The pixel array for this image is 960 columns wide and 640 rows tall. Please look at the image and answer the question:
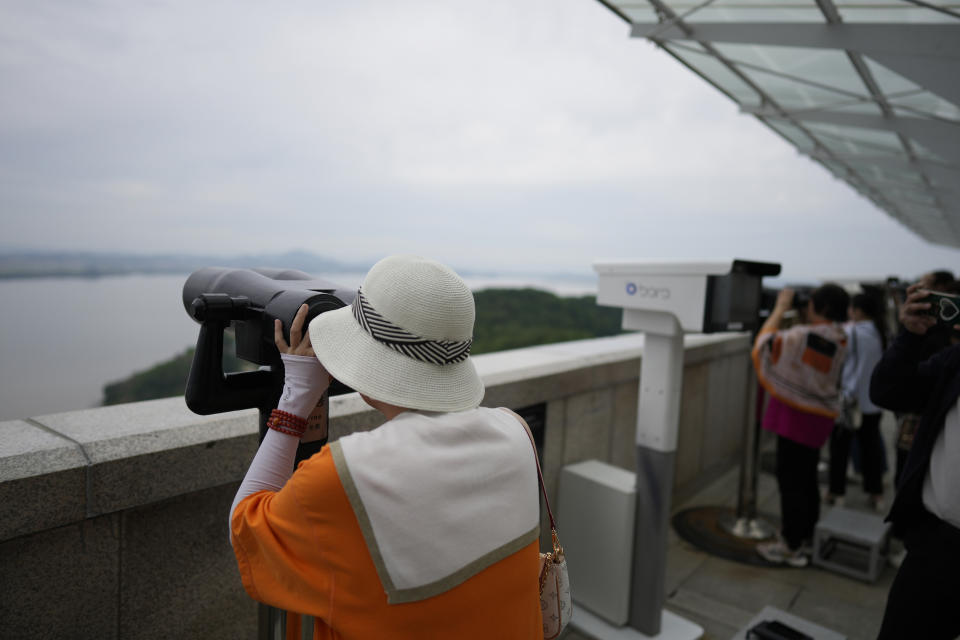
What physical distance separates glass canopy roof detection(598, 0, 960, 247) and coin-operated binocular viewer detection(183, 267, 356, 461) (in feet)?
22.3

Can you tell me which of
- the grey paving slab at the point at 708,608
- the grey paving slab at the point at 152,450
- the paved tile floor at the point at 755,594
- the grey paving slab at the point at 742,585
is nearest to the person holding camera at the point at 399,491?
the grey paving slab at the point at 152,450

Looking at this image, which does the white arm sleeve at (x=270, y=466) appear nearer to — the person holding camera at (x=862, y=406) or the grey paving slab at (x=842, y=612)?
the grey paving slab at (x=842, y=612)

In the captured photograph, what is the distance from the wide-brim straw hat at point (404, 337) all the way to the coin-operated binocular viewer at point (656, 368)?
1801 mm

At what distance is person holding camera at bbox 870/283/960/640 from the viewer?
194 centimetres

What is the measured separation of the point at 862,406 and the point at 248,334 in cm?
499

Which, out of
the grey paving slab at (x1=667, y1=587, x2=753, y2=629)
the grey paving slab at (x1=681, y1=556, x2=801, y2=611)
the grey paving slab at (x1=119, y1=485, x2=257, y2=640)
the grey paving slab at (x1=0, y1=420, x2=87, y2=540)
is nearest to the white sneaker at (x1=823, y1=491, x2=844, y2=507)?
the grey paving slab at (x1=681, y1=556, x2=801, y2=611)

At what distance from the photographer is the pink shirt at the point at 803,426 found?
12.9 feet

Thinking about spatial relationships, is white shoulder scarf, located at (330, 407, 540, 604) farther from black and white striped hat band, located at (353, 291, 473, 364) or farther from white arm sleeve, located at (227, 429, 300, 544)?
white arm sleeve, located at (227, 429, 300, 544)

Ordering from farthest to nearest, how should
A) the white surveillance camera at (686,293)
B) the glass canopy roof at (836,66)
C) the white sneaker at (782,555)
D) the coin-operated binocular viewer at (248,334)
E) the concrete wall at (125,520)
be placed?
1. the glass canopy roof at (836,66)
2. the white sneaker at (782,555)
3. the white surveillance camera at (686,293)
4. the concrete wall at (125,520)
5. the coin-operated binocular viewer at (248,334)

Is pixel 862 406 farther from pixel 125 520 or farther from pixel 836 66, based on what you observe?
pixel 836 66

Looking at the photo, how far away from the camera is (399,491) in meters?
1.06

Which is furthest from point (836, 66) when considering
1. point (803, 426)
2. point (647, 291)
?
point (647, 291)

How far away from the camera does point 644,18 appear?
8695mm

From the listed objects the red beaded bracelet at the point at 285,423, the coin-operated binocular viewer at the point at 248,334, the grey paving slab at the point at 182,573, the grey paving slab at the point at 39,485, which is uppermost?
the coin-operated binocular viewer at the point at 248,334
